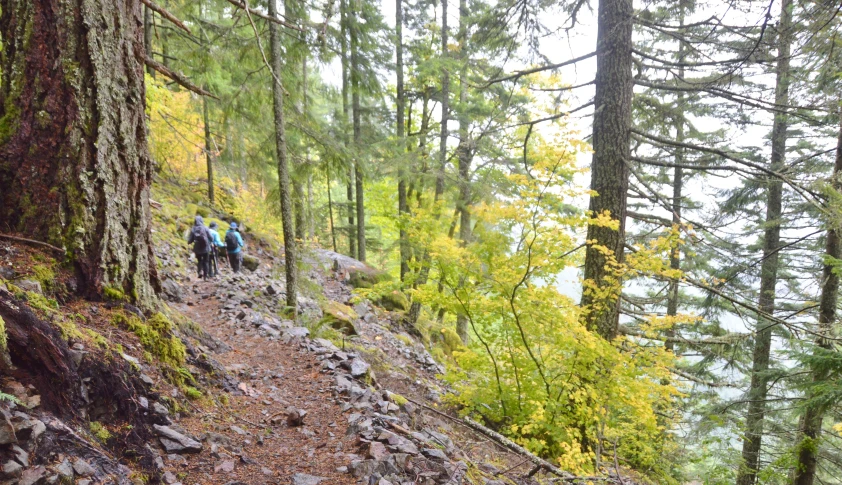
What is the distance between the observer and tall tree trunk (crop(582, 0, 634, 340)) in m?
5.25

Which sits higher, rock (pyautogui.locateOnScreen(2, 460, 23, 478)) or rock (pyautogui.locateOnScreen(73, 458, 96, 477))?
rock (pyautogui.locateOnScreen(2, 460, 23, 478))

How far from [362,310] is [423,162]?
15.8ft

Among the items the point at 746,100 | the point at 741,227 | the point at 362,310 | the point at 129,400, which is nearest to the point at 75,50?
the point at 129,400

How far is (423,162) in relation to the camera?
1195 centimetres

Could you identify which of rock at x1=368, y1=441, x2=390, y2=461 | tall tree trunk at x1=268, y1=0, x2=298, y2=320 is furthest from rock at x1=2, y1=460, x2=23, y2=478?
tall tree trunk at x1=268, y1=0, x2=298, y2=320

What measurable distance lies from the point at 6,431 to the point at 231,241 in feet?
32.7

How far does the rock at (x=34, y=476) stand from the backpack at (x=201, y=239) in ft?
29.2

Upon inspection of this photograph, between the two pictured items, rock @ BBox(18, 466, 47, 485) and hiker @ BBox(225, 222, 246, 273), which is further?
hiker @ BBox(225, 222, 246, 273)

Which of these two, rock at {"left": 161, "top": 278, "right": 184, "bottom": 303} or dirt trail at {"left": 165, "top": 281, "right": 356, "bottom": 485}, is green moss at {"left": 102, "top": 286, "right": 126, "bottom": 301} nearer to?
dirt trail at {"left": 165, "top": 281, "right": 356, "bottom": 485}

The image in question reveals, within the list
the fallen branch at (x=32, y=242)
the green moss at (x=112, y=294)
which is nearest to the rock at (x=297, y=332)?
the green moss at (x=112, y=294)

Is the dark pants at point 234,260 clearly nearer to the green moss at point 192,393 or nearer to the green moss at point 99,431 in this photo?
the green moss at point 192,393

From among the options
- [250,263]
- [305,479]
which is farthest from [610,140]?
[250,263]

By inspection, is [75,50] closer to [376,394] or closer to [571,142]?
[376,394]

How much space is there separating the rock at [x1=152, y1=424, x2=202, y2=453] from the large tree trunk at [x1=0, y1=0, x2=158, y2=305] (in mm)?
1174
